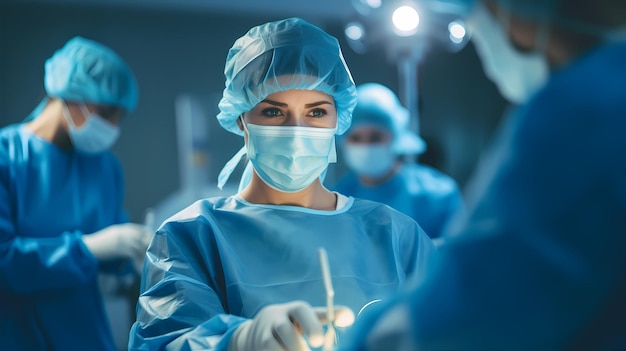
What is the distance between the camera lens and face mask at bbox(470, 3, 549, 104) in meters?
0.85

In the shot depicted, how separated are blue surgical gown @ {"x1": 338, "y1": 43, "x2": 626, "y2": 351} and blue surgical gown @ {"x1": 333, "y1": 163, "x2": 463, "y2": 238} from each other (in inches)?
94.5

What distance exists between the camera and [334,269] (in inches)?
54.7

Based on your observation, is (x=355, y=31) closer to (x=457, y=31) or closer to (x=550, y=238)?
(x=457, y=31)

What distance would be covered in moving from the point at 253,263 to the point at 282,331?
13.6 inches

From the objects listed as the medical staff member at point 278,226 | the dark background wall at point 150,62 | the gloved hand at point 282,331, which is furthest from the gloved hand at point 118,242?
the gloved hand at point 282,331

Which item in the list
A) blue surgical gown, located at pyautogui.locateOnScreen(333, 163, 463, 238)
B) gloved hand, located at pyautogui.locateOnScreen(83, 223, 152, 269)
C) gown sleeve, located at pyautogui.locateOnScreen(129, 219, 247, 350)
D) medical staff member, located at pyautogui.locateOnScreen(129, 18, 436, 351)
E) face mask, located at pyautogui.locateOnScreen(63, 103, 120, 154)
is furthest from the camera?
blue surgical gown, located at pyautogui.locateOnScreen(333, 163, 463, 238)

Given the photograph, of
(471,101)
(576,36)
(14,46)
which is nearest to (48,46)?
(14,46)

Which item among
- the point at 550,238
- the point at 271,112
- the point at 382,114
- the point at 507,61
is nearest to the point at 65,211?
the point at 271,112

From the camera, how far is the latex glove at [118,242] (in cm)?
235

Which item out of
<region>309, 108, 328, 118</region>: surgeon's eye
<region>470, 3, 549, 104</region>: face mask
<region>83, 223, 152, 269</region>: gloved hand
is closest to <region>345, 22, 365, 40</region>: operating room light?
<region>83, 223, 152, 269</region>: gloved hand

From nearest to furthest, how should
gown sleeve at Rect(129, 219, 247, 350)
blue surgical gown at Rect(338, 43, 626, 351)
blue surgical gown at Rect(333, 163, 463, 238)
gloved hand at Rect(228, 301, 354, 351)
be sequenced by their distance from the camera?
blue surgical gown at Rect(338, 43, 626, 351), gloved hand at Rect(228, 301, 354, 351), gown sleeve at Rect(129, 219, 247, 350), blue surgical gown at Rect(333, 163, 463, 238)

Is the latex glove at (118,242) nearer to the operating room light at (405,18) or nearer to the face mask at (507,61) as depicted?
the operating room light at (405,18)

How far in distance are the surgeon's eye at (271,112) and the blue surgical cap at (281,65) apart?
3 centimetres

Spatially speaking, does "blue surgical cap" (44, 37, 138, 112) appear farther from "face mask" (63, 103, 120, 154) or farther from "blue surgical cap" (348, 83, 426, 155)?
"blue surgical cap" (348, 83, 426, 155)
